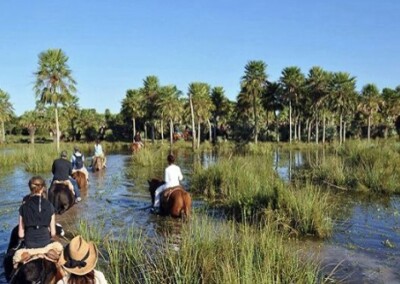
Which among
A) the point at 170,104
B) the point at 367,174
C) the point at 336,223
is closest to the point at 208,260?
the point at 336,223

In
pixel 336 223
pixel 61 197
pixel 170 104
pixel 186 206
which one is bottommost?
pixel 336 223

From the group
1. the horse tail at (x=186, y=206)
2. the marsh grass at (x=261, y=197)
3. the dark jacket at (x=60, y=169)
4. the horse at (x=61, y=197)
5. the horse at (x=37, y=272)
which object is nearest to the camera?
the horse at (x=37, y=272)

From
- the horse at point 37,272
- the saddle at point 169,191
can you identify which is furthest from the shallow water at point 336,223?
the horse at point 37,272

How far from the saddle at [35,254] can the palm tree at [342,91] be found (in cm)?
6442

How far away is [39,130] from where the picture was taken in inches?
3172

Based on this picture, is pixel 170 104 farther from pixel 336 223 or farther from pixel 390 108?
pixel 336 223

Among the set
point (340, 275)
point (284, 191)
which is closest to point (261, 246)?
point (340, 275)

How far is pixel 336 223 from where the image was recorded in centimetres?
1109

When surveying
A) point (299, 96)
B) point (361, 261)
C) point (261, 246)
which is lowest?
point (361, 261)

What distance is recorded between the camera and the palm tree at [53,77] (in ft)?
134

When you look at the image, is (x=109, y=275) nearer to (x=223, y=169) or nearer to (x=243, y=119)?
(x=223, y=169)

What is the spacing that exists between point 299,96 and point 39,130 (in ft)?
153

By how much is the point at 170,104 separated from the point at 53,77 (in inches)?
946

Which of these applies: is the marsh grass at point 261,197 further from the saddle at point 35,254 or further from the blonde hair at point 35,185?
the blonde hair at point 35,185
